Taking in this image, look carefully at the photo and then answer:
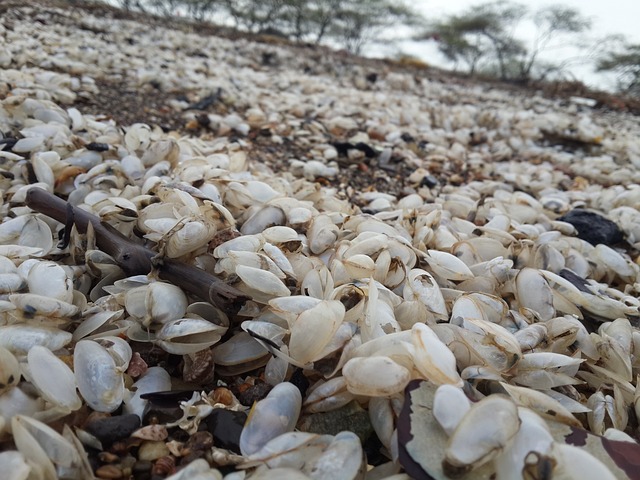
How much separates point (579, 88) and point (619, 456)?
6.48 meters

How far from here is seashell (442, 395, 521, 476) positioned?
441 mm

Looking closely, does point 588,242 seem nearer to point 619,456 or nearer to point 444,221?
point 444,221

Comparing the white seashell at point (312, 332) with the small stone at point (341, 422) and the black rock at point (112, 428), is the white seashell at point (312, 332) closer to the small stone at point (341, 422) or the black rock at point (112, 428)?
the small stone at point (341, 422)

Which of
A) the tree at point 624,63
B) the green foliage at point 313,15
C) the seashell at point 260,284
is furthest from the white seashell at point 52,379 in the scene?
the green foliage at point 313,15

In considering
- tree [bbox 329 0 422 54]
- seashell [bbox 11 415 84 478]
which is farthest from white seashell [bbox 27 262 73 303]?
tree [bbox 329 0 422 54]

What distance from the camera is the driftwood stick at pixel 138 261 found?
67cm

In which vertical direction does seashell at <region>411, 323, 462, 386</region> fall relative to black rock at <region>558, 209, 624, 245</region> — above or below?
below

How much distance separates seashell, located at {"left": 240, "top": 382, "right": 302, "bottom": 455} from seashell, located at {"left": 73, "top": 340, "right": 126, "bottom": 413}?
16 centimetres

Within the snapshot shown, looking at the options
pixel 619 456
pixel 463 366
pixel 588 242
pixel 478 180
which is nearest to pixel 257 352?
pixel 463 366

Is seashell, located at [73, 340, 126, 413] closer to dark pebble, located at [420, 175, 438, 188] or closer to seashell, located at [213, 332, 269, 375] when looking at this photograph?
seashell, located at [213, 332, 269, 375]

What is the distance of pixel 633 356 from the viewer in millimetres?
764

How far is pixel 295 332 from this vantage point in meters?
0.59

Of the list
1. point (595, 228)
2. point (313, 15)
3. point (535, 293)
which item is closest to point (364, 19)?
point (313, 15)

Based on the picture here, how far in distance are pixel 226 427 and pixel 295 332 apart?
136mm
